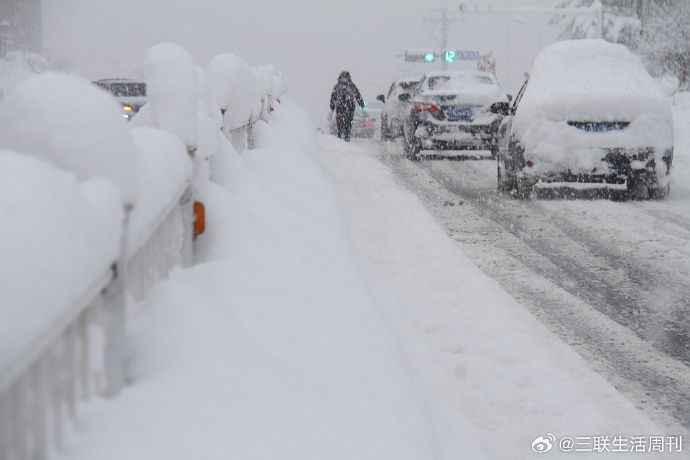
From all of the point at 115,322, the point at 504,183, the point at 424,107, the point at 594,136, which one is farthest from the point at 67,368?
the point at 424,107

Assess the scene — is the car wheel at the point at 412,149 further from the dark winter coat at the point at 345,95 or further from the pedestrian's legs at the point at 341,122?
the pedestrian's legs at the point at 341,122

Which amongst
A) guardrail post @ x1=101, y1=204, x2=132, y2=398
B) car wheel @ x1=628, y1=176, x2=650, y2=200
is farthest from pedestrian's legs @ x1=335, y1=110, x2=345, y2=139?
guardrail post @ x1=101, y1=204, x2=132, y2=398

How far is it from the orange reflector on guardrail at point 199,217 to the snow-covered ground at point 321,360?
0.10m

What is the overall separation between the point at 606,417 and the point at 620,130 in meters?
7.01

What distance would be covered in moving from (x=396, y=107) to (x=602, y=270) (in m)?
15.4

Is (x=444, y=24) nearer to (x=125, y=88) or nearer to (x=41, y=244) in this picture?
(x=125, y=88)

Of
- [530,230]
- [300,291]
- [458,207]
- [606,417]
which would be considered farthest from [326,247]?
[458,207]

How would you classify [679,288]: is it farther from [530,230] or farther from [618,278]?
[530,230]

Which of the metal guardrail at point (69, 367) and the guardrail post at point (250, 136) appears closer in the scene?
the metal guardrail at point (69, 367)

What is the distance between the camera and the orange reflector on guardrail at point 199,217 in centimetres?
385

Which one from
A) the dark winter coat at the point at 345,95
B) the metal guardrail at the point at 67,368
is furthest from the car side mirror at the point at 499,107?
the metal guardrail at the point at 67,368

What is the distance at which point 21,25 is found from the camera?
224 ft

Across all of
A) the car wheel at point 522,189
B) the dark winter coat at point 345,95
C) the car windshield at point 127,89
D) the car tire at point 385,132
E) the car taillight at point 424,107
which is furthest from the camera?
the car tire at point 385,132

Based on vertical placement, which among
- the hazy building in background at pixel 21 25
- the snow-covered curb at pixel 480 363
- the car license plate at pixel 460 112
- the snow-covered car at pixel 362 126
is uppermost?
the hazy building in background at pixel 21 25
